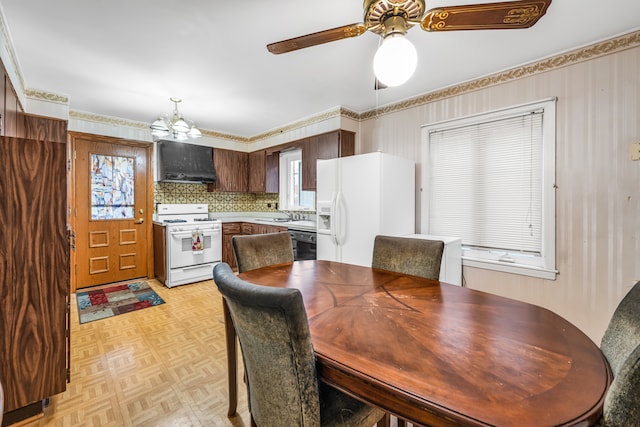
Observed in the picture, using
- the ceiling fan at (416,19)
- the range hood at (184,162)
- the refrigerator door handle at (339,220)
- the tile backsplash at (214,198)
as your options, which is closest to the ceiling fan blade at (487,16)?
the ceiling fan at (416,19)

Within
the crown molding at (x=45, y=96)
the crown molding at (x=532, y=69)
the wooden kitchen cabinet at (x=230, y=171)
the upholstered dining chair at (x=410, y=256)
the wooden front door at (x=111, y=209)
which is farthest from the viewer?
the wooden kitchen cabinet at (x=230, y=171)

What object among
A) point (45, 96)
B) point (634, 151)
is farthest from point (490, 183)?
point (45, 96)

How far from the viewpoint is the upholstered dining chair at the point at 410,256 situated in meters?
1.72

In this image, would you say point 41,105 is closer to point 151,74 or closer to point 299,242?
point 151,74

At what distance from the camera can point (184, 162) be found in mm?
4250

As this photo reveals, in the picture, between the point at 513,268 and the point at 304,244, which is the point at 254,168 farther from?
the point at 513,268

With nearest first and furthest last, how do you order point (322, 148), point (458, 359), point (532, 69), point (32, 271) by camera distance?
point (458, 359), point (32, 271), point (532, 69), point (322, 148)

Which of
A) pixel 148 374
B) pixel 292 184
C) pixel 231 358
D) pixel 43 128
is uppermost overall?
pixel 43 128

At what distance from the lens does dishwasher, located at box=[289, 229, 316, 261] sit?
344cm

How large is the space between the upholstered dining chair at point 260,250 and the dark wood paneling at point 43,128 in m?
2.28

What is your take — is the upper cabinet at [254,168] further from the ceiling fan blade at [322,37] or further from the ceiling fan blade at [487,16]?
the ceiling fan blade at [487,16]

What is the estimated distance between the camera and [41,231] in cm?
154

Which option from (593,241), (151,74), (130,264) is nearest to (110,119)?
(151,74)

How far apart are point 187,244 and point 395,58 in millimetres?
3704
